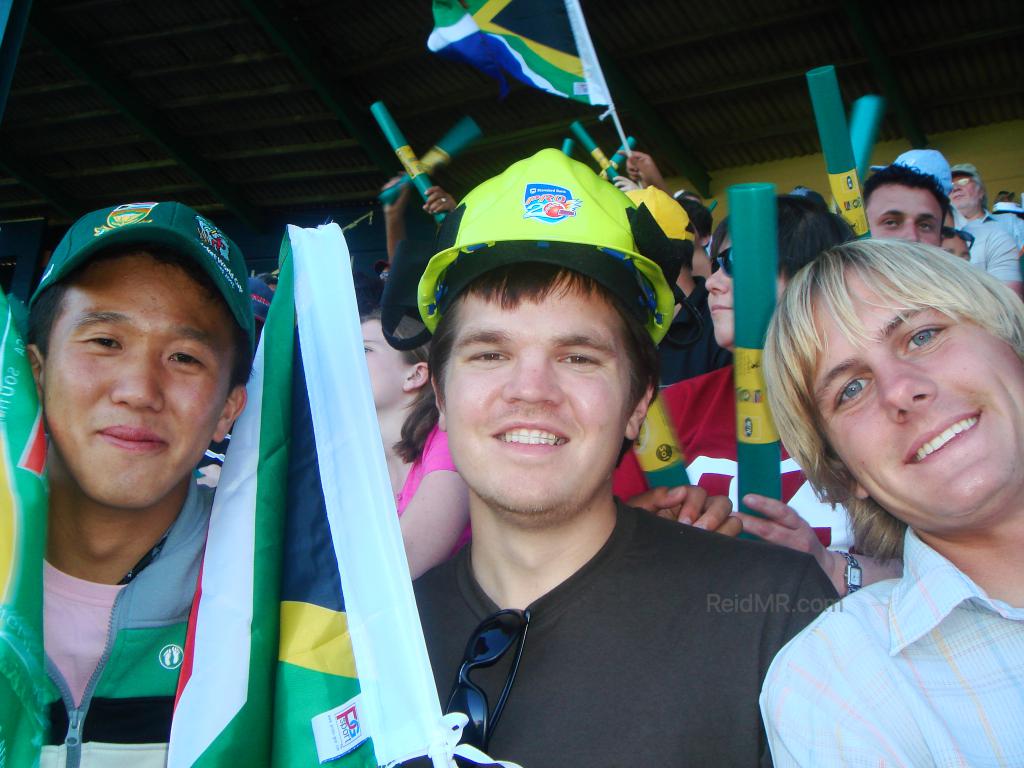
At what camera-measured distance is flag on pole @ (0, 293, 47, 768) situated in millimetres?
1206

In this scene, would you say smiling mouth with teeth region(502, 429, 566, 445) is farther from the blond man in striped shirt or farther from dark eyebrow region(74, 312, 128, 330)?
dark eyebrow region(74, 312, 128, 330)

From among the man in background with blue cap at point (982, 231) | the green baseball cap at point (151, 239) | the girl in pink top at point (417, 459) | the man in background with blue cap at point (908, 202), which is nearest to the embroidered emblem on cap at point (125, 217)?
the green baseball cap at point (151, 239)

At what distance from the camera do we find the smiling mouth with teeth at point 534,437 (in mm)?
1582

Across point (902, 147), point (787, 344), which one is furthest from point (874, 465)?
point (902, 147)

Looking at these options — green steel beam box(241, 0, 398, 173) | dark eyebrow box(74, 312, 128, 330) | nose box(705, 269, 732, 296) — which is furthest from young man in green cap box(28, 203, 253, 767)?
green steel beam box(241, 0, 398, 173)

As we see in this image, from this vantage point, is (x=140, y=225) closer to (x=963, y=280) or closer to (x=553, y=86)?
(x=963, y=280)

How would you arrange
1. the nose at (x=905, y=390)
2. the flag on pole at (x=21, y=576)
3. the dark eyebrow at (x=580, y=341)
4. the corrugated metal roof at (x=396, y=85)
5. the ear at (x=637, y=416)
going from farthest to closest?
the corrugated metal roof at (x=396, y=85) < the ear at (x=637, y=416) < the dark eyebrow at (x=580, y=341) < the nose at (x=905, y=390) < the flag on pole at (x=21, y=576)

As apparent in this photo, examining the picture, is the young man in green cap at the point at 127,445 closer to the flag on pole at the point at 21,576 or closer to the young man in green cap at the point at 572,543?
the flag on pole at the point at 21,576

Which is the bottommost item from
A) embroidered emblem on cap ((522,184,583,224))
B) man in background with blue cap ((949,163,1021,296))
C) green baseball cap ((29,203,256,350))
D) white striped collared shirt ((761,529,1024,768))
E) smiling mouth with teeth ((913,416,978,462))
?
white striped collared shirt ((761,529,1024,768))

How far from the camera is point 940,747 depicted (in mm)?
1246

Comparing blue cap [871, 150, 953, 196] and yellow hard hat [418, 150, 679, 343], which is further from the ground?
blue cap [871, 150, 953, 196]

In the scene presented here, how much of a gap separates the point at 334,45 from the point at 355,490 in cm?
706

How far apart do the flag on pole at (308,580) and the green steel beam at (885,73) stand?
5.95m

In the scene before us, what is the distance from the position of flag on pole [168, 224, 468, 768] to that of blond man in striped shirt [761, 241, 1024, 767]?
0.57 m
